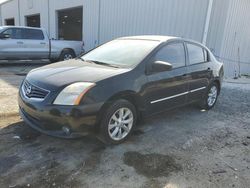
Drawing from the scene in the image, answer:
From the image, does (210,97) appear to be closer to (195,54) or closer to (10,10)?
(195,54)

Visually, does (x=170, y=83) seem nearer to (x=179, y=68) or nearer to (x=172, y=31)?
(x=179, y=68)

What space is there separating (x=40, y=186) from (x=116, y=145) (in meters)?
1.24

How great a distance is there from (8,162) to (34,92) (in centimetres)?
93

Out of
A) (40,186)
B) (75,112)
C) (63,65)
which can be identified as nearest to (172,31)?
(63,65)

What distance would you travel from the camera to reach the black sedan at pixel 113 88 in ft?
9.91

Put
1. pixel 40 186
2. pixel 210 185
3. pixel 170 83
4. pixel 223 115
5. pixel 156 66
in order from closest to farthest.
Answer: pixel 40 186
pixel 210 185
pixel 156 66
pixel 170 83
pixel 223 115

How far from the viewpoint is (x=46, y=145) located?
338 centimetres

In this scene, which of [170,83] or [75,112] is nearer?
[75,112]

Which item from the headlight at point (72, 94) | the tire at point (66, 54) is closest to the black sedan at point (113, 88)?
the headlight at point (72, 94)

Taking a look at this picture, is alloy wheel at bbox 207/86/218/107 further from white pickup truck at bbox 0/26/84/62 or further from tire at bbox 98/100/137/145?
white pickup truck at bbox 0/26/84/62

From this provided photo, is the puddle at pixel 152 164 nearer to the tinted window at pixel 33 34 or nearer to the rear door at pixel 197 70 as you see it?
the rear door at pixel 197 70

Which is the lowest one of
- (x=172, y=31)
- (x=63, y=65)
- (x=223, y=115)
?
(x=223, y=115)

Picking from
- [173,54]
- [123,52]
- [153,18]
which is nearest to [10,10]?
[153,18]

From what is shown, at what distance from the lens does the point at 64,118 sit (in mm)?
2975
